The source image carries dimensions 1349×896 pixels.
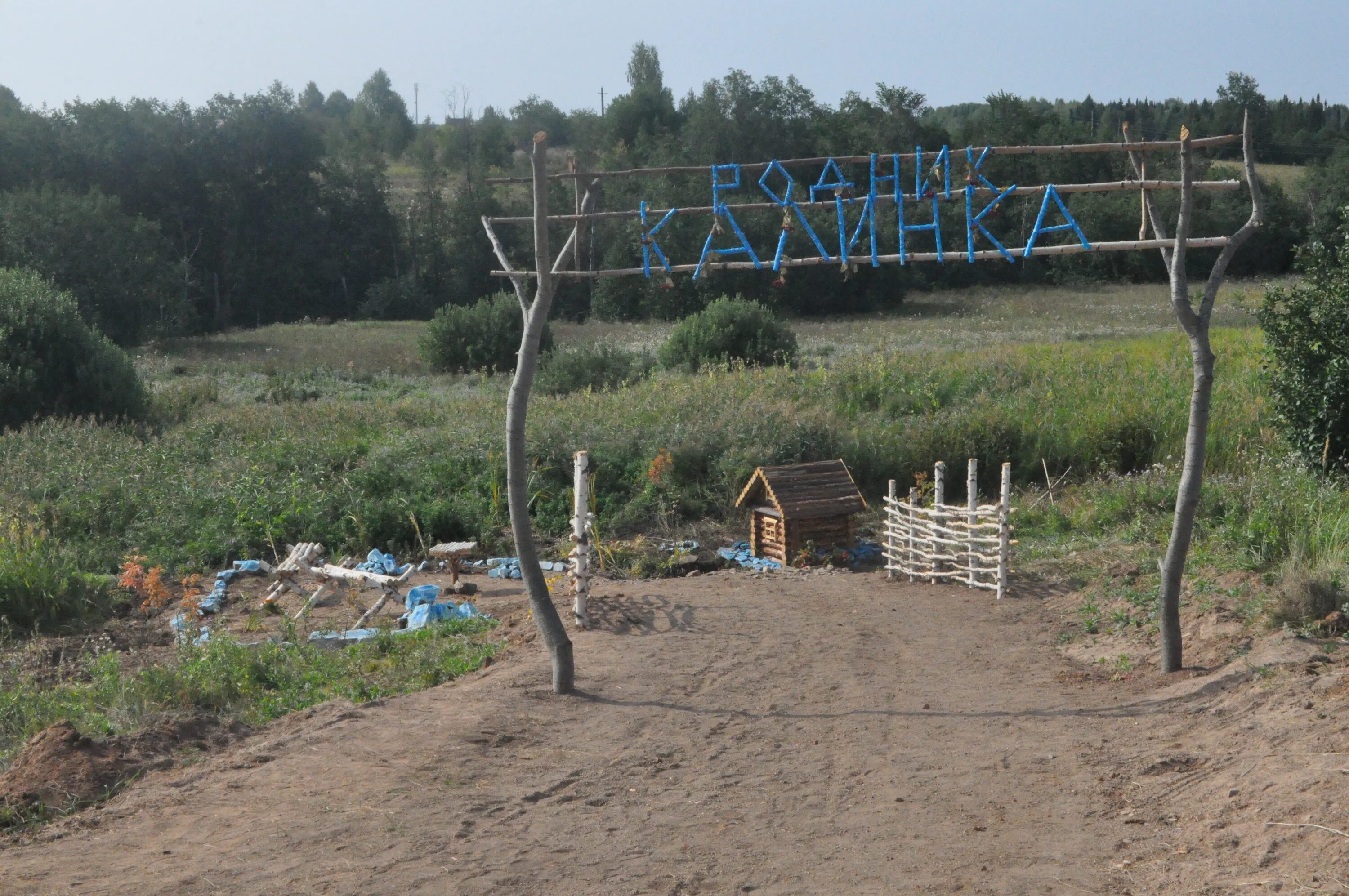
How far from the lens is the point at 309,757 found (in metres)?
6.04

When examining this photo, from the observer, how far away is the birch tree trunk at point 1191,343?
6.68 meters

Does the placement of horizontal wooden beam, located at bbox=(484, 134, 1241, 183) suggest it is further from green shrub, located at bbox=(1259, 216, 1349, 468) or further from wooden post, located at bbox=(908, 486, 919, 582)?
green shrub, located at bbox=(1259, 216, 1349, 468)

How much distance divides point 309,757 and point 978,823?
3.50 meters

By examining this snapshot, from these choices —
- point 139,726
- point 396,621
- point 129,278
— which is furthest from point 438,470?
point 129,278

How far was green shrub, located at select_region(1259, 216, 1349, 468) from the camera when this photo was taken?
41.5 feet

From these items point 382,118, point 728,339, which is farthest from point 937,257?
point 382,118

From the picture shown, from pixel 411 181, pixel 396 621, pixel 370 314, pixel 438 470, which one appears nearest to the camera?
pixel 396 621

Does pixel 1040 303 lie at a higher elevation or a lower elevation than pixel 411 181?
lower

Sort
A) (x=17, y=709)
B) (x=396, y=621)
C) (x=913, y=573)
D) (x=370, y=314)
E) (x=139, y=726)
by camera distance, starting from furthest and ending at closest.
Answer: (x=370, y=314) → (x=913, y=573) → (x=396, y=621) → (x=17, y=709) → (x=139, y=726)

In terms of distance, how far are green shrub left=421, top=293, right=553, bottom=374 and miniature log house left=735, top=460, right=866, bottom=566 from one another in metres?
18.6

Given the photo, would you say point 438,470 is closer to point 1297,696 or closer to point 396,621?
point 396,621

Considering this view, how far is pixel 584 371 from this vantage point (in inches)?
950

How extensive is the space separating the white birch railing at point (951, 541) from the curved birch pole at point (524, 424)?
4.94 meters

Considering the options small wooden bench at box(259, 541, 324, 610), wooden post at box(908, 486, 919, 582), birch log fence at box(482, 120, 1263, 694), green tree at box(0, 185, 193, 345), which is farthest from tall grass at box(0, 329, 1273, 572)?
green tree at box(0, 185, 193, 345)
